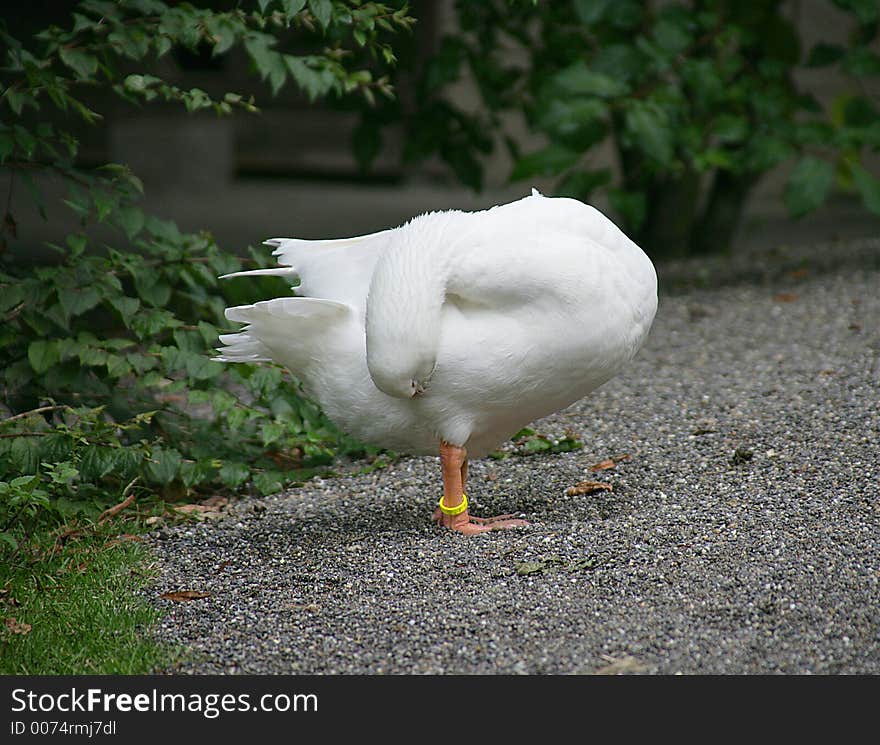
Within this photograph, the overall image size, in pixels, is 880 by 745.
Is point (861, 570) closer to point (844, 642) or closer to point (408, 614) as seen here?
point (844, 642)

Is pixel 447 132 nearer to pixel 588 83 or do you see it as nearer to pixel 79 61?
pixel 588 83

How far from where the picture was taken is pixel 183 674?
272 centimetres

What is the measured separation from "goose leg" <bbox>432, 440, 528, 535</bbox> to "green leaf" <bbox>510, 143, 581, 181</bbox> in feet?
9.79

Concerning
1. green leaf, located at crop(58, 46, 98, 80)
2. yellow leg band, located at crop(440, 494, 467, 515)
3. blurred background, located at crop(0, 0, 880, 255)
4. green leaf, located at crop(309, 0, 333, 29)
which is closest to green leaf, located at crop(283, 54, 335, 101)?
blurred background, located at crop(0, 0, 880, 255)

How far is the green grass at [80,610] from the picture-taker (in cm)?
283

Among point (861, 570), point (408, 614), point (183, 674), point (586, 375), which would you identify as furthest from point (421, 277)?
point (861, 570)

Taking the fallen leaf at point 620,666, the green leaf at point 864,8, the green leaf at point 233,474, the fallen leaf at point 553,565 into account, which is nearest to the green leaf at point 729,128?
the green leaf at point 864,8

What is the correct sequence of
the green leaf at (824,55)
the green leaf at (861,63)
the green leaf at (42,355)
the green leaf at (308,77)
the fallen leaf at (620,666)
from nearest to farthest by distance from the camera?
1. the fallen leaf at (620,666)
2. the green leaf at (42,355)
3. the green leaf at (308,77)
4. the green leaf at (861,63)
5. the green leaf at (824,55)

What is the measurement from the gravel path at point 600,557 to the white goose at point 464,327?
0.35 metres

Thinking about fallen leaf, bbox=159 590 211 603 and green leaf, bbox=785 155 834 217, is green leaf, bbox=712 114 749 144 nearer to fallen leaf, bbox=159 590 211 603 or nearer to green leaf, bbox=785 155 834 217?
green leaf, bbox=785 155 834 217

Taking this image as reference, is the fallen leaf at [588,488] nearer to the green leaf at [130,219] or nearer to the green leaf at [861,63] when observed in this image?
the green leaf at [130,219]

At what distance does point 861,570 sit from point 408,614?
1173mm

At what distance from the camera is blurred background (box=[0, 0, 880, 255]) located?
259 inches

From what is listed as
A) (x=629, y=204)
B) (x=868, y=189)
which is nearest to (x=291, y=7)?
(x=629, y=204)
